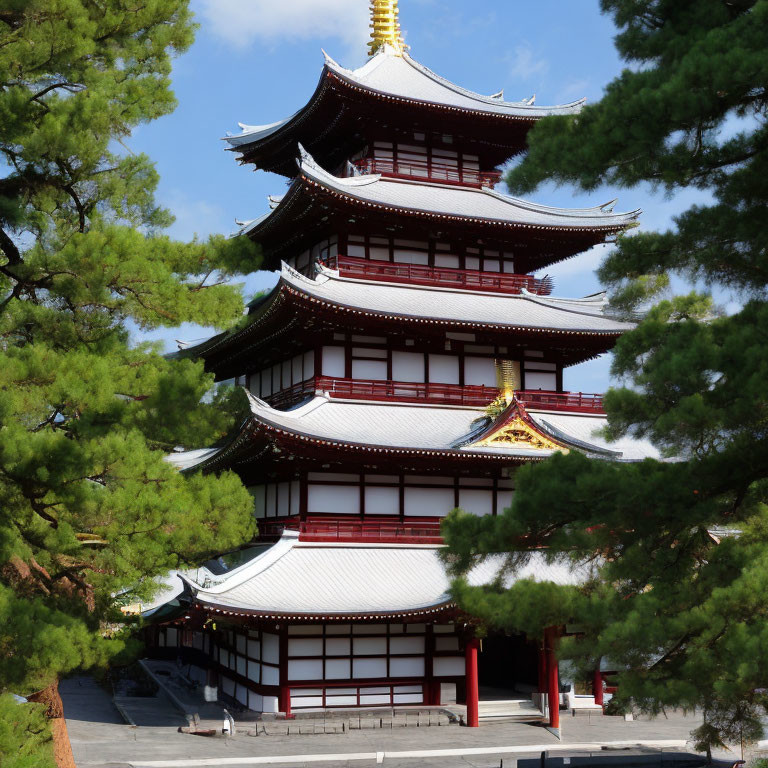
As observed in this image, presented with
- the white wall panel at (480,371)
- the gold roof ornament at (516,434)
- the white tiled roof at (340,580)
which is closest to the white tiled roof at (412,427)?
the gold roof ornament at (516,434)

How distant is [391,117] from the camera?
2911 cm

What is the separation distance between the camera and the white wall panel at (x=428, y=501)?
982 inches

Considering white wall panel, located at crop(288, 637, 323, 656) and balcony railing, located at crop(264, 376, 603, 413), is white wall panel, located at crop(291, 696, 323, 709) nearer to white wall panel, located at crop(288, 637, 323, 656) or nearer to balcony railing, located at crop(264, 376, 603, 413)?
white wall panel, located at crop(288, 637, 323, 656)

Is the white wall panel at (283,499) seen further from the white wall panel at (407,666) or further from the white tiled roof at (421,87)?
the white tiled roof at (421,87)

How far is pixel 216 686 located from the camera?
27016mm

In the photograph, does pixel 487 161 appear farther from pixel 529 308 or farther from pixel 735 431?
pixel 735 431

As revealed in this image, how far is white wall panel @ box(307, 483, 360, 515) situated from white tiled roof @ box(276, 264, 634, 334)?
15.8ft

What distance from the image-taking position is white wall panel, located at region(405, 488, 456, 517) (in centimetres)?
2494

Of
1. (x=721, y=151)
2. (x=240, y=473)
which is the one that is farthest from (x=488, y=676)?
(x=721, y=151)

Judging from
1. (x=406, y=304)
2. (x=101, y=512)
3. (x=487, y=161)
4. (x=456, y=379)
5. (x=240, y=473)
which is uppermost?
(x=487, y=161)

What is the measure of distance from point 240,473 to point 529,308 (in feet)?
33.6

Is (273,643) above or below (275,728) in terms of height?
above

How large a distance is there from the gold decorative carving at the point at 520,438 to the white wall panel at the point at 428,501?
207cm

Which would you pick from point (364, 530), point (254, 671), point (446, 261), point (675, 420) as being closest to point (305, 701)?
point (254, 671)
